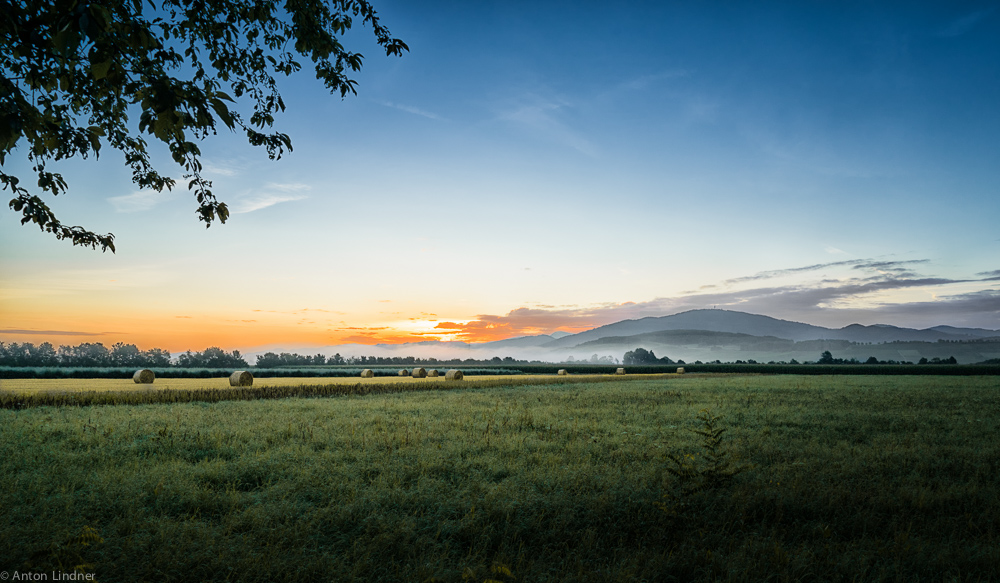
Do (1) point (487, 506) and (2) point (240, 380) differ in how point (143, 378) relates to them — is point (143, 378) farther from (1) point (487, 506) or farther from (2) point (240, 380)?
(1) point (487, 506)

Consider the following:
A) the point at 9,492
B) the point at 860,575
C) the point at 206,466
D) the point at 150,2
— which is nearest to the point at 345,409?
the point at 206,466

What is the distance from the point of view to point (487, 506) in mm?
7793

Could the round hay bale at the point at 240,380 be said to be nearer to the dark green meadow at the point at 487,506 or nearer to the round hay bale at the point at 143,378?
the round hay bale at the point at 143,378

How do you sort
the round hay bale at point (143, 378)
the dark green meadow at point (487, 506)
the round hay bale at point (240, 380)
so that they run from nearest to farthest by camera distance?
the dark green meadow at point (487, 506), the round hay bale at point (240, 380), the round hay bale at point (143, 378)

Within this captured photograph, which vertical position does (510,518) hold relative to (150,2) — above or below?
below

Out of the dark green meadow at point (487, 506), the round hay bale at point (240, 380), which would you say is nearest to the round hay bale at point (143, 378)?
the round hay bale at point (240, 380)

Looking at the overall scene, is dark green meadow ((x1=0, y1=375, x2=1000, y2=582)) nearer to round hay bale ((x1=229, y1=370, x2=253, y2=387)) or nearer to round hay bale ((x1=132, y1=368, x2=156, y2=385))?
round hay bale ((x1=229, y1=370, x2=253, y2=387))

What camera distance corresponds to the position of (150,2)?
692 cm

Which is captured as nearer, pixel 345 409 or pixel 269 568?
pixel 269 568

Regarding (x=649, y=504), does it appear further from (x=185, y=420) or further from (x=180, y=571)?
(x=185, y=420)

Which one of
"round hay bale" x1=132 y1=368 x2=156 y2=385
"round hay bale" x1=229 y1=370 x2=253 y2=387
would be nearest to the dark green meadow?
"round hay bale" x1=229 y1=370 x2=253 y2=387

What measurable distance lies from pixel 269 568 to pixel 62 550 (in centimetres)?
216

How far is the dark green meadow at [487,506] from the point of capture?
5953 mm

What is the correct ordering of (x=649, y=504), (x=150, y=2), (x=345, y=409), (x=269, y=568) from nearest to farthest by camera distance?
1. (x=269, y=568)
2. (x=150, y=2)
3. (x=649, y=504)
4. (x=345, y=409)
